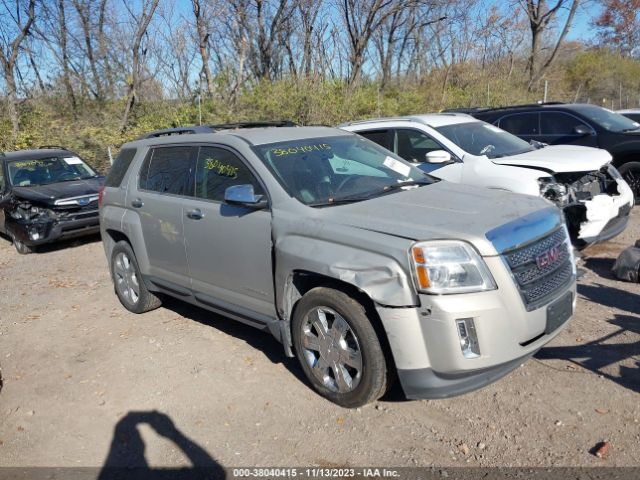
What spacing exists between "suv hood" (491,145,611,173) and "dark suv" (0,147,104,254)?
657 cm

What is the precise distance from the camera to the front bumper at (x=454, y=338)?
3.17 metres

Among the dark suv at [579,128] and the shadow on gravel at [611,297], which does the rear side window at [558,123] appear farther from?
the shadow on gravel at [611,297]

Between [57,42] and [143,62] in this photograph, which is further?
[143,62]

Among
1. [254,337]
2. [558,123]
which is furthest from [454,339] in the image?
[558,123]

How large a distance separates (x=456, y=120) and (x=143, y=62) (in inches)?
744

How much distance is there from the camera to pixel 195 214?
183 inches

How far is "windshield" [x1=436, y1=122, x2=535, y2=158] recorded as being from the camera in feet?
24.5

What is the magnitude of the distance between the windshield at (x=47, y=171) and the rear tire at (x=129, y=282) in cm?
492

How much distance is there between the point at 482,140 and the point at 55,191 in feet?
22.6

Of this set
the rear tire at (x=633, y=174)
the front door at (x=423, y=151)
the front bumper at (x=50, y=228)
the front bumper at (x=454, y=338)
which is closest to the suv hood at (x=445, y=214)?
the front bumper at (x=454, y=338)

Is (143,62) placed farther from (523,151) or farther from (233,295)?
(233,295)

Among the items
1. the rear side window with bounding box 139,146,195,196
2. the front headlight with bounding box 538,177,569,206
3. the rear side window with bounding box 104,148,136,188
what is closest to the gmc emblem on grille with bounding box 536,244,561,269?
the rear side window with bounding box 139,146,195,196

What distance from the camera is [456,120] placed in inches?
317

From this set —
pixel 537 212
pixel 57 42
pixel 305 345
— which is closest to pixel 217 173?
pixel 305 345
